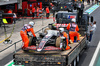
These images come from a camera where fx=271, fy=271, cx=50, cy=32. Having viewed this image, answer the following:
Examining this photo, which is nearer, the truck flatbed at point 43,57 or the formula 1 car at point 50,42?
the truck flatbed at point 43,57

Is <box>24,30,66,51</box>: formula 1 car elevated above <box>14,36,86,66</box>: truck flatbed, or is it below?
above

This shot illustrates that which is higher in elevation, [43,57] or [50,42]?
[50,42]

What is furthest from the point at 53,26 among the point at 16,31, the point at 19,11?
the point at 19,11

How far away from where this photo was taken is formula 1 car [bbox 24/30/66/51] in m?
13.1

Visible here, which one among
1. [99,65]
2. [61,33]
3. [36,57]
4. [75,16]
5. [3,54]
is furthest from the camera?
[75,16]

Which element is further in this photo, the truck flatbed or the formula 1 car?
the formula 1 car

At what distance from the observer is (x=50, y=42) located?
14.2 meters

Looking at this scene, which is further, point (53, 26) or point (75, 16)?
point (75, 16)

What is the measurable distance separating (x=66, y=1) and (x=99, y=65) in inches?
1023

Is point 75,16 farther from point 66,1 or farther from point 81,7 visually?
point 66,1

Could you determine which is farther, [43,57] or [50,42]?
[50,42]

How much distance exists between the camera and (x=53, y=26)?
16859 mm

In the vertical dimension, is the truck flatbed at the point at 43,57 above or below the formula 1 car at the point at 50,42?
below

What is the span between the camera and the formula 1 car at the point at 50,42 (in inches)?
514
